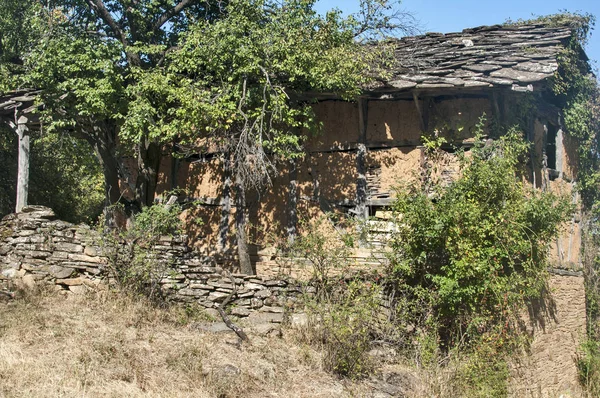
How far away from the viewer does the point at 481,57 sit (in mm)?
11781

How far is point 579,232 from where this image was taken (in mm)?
13727

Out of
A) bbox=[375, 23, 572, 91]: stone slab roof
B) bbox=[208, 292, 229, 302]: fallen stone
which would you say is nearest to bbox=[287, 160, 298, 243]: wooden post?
bbox=[208, 292, 229, 302]: fallen stone

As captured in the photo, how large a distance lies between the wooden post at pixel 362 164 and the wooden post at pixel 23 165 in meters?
6.30

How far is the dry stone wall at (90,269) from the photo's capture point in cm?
1041

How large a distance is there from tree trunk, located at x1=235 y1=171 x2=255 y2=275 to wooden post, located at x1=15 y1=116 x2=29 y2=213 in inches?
158

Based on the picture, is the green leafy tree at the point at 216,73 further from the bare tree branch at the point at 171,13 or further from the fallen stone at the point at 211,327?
the fallen stone at the point at 211,327

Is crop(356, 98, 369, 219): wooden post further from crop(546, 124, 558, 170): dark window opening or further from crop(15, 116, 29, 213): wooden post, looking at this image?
crop(15, 116, 29, 213): wooden post

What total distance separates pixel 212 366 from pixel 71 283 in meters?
3.38

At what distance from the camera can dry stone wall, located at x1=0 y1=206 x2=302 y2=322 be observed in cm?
1041

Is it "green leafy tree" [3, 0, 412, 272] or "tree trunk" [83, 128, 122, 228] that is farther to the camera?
"tree trunk" [83, 128, 122, 228]

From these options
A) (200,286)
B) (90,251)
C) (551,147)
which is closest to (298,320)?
(200,286)

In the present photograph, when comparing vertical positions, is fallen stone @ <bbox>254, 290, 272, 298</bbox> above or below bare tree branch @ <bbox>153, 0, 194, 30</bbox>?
below

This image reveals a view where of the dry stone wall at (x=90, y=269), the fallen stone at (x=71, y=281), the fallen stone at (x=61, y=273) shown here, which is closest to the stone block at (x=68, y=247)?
the dry stone wall at (x=90, y=269)

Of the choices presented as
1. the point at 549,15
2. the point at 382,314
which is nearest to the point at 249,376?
the point at 382,314
